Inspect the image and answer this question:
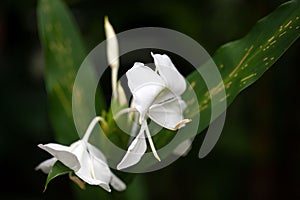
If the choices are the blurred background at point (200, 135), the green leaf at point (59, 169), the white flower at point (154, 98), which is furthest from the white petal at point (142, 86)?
the blurred background at point (200, 135)

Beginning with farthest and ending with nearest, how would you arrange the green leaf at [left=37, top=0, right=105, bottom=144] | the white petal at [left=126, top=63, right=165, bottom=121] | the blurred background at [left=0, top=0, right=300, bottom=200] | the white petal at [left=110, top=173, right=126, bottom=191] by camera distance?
the blurred background at [left=0, top=0, right=300, bottom=200] < the green leaf at [left=37, top=0, right=105, bottom=144] < the white petal at [left=110, top=173, right=126, bottom=191] < the white petal at [left=126, top=63, right=165, bottom=121]

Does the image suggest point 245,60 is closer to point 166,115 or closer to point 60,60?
point 166,115

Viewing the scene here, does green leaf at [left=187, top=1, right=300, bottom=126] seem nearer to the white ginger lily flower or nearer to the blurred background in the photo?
the white ginger lily flower

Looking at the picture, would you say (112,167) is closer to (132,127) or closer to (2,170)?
(132,127)

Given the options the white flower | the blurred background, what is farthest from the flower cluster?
the blurred background

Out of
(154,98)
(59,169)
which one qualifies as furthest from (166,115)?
(59,169)

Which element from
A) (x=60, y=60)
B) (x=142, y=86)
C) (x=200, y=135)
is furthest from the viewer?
(x=200, y=135)
